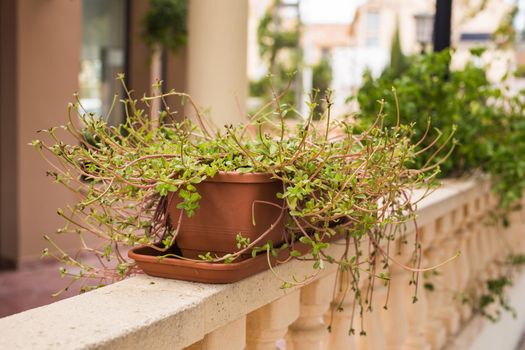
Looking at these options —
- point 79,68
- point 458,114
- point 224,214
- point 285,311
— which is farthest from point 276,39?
point 224,214

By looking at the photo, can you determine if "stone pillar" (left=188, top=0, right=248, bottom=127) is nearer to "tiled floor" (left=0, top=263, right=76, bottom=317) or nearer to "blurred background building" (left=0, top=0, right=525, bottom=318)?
"blurred background building" (left=0, top=0, right=525, bottom=318)

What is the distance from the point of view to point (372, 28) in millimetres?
39219

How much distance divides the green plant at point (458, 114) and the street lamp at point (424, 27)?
5593mm

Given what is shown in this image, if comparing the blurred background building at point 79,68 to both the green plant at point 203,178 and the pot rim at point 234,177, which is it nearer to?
the green plant at point 203,178

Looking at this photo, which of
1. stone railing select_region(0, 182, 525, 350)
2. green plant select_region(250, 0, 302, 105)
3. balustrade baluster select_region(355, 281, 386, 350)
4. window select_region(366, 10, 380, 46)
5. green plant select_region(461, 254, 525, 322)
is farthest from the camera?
window select_region(366, 10, 380, 46)

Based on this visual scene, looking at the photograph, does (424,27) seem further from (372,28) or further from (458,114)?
(372,28)

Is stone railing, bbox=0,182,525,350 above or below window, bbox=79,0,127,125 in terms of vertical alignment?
below

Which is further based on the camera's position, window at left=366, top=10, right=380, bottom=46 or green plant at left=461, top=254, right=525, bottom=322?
window at left=366, top=10, right=380, bottom=46

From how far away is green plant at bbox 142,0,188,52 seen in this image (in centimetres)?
786

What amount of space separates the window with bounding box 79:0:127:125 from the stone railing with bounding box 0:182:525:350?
5.19 meters

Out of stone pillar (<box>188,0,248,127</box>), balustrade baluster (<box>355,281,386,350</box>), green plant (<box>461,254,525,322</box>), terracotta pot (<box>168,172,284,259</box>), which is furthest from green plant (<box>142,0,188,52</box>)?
terracotta pot (<box>168,172,284,259</box>)

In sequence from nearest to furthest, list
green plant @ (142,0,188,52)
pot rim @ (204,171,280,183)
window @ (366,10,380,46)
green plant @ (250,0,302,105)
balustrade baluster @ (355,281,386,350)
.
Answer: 1. pot rim @ (204,171,280,183)
2. balustrade baluster @ (355,281,386,350)
3. green plant @ (142,0,188,52)
4. green plant @ (250,0,302,105)
5. window @ (366,10,380,46)

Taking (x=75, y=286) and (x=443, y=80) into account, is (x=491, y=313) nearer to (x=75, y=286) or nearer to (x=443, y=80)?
(x=443, y=80)

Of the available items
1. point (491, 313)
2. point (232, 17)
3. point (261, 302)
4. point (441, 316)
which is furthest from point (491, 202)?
point (261, 302)
